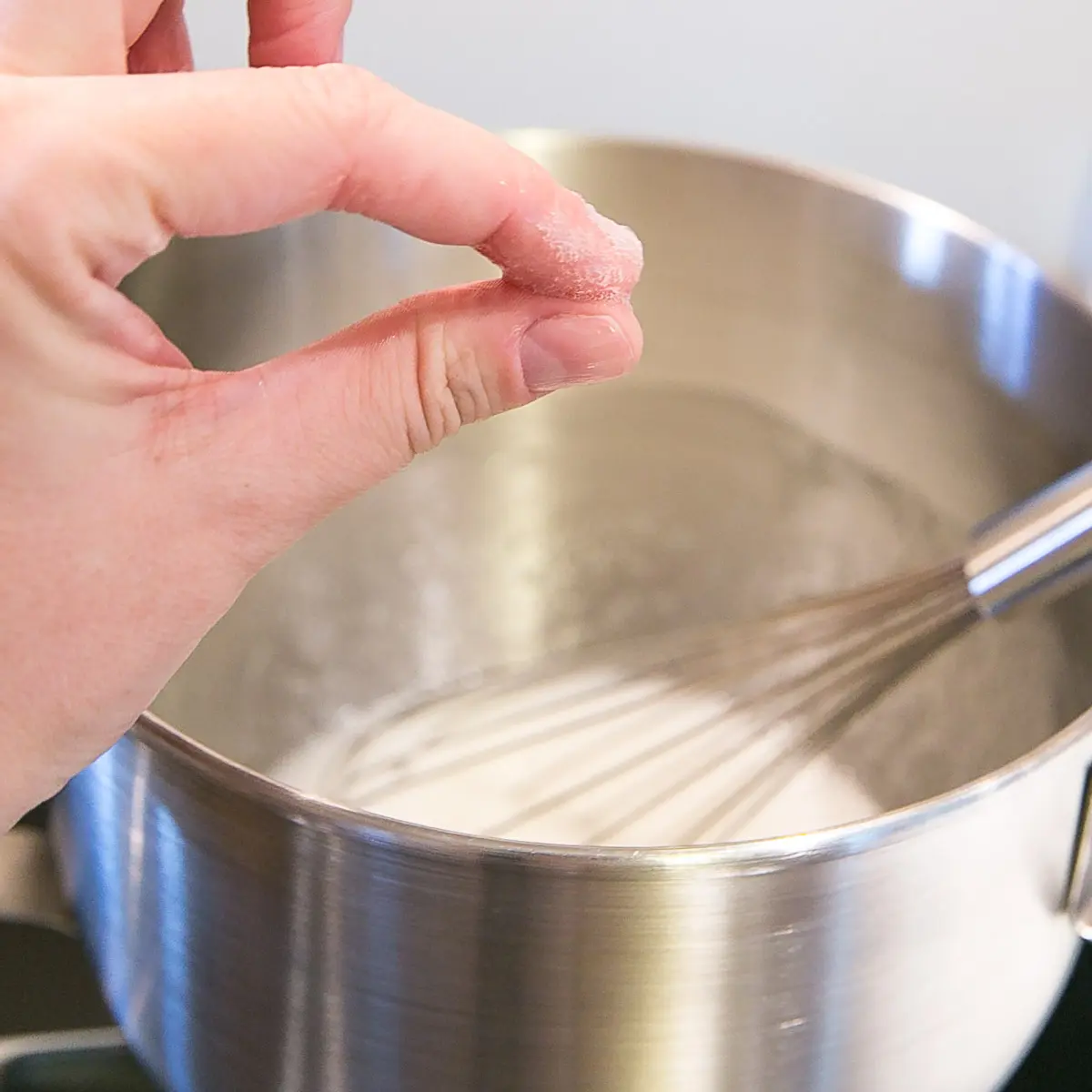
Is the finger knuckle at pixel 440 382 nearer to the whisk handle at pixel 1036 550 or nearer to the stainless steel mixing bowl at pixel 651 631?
the stainless steel mixing bowl at pixel 651 631

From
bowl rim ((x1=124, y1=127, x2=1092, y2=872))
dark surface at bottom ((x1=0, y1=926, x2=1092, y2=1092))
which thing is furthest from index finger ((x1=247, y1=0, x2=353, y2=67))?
dark surface at bottom ((x1=0, y1=926, x2=1092, y2=1092))

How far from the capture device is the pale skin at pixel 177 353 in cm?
20

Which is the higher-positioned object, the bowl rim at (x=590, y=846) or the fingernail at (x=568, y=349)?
the fingernail at (x=568, y=349)

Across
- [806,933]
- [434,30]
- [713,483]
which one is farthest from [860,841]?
[434,30]

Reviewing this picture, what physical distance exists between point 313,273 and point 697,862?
316 mm

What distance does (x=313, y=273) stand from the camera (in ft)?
1.58

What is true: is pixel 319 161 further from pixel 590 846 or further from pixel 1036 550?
pixel 1036 550

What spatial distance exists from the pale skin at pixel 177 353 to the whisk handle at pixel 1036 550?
17cm

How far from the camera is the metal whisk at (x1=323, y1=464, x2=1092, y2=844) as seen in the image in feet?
1.54

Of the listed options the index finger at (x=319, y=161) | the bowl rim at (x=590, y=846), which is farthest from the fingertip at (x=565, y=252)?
the bowl rim at (x=590, y=846)

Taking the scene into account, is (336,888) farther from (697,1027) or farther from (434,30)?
(434,30)

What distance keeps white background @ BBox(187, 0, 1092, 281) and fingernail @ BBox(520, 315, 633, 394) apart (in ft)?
1.00

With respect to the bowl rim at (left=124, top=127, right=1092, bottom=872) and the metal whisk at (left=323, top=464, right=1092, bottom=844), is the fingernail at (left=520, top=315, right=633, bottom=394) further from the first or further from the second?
the metal whisk at (left=323, top=464, right=1092, bottom=844)

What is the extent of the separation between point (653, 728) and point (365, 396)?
309 millimetres
